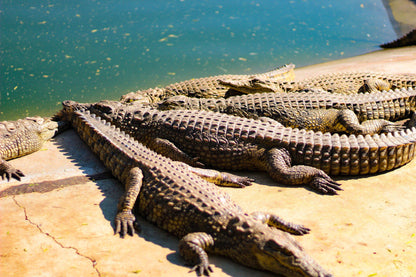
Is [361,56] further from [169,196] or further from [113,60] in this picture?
[169,196]

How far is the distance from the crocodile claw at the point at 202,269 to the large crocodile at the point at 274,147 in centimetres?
187

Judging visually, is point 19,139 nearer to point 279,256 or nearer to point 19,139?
point 19,139

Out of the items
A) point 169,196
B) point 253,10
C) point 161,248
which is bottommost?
point 161,248

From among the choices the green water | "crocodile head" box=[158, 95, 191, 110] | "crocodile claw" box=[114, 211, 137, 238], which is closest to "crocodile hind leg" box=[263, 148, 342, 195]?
"crocodile claw" box=[114, 211, 137, 238]

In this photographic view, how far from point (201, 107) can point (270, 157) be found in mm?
2053

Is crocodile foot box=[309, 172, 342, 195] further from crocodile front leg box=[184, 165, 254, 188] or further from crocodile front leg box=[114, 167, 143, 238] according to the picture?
crocodile front leg box=[114, 167, 143, 238]

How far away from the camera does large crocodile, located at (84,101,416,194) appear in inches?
191

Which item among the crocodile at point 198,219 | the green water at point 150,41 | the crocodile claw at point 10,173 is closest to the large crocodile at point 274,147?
the crocodile at point 198,219

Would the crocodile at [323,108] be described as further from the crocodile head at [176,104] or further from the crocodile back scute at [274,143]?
the crocodile back scute at [274,143]

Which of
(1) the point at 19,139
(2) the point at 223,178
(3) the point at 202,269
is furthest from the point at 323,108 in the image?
(1) the point at 19,139

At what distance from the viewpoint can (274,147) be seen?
5078mm

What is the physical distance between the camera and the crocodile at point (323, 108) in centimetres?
609

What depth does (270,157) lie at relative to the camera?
5020mm

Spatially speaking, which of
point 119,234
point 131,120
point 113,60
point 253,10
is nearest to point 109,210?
point 119,234
